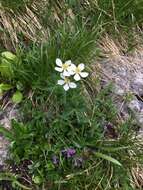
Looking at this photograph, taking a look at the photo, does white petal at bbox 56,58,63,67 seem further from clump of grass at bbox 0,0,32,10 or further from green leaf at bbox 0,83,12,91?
clump of grass at bbox 0,0,32,10

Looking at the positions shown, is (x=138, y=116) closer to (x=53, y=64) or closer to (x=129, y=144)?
(x=129, y=144)

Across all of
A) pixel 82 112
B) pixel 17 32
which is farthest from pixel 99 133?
pixel 17 32

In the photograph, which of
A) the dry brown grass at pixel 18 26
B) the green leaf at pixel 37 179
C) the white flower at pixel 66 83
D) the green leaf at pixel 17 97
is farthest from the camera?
the dry brown grass at pixel 18 26

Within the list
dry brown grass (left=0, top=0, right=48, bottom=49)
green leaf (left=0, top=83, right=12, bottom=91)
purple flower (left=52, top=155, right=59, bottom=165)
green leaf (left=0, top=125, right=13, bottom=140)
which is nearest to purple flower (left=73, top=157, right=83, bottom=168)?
purple flower (left=52, top=155, right=59, bottom=165)

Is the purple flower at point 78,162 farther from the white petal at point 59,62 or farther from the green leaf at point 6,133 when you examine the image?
the white petal at point 59,62

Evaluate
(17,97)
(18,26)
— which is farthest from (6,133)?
(18,26)

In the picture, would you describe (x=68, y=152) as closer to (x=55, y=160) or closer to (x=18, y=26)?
(x=55, y=160)

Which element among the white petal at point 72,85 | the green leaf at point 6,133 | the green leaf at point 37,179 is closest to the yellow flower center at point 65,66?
the white petal at point 72,85

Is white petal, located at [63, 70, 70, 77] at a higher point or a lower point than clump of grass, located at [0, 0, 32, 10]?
lower

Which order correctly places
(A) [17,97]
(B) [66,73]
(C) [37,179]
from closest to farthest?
(B) [66,73], (C) [37,179], (A) [17,97]
